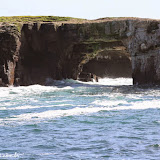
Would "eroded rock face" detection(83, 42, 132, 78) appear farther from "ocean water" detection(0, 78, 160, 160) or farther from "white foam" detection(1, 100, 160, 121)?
"ocean water" detection(0, 78, 160, 160)

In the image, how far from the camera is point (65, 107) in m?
22.6

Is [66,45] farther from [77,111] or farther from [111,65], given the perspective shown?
[111,65]

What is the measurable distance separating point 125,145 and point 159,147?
3.38 feet

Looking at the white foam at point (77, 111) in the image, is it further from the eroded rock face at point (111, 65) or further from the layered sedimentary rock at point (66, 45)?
the eroded rock face at point (111, 65)

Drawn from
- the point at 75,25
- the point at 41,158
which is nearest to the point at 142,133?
the point at 41,158

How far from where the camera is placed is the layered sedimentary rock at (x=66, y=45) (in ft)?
132

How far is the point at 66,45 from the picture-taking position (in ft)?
148

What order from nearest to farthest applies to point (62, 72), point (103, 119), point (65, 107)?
point (103, 119) → point (65, 107) → point (62, 72)

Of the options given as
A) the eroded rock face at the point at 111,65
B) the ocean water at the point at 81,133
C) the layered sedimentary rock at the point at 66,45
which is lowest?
the eroded rock face at the point at 111,65

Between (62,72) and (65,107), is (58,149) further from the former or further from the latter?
(62,72)

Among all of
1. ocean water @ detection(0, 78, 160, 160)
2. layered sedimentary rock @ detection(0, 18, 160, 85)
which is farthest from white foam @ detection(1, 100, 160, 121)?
layered sedimentary rock @ detection(0, 18, 160, 85)

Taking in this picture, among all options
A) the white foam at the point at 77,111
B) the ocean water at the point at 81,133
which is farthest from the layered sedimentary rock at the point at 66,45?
the ocean water at the point at 81,133

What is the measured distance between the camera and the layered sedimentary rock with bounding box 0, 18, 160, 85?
132ft

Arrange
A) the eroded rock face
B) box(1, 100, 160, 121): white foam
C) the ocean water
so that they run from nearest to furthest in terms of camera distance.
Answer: the ocean water → box(1, 100, 160, 121): white foam → the eroded rock face
